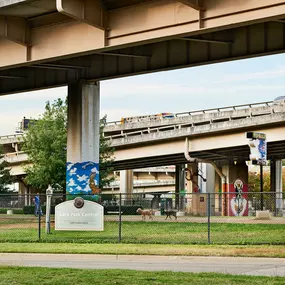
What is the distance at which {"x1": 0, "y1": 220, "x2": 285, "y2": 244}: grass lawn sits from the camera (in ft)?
94.4

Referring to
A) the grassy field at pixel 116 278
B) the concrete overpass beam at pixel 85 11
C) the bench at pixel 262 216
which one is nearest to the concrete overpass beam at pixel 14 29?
the concrete overpass beam at pixel 85 11

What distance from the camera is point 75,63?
3688cm

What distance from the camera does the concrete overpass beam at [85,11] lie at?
27302 millimetres

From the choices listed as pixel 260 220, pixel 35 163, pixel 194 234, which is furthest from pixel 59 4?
pixel 35 163

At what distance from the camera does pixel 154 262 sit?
72.1 feet

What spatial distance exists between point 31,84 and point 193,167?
44.0 metres

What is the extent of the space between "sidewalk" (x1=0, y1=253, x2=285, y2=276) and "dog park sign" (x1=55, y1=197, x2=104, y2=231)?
554cm

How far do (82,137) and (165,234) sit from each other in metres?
7.75

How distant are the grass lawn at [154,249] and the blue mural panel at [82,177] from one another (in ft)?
29.6

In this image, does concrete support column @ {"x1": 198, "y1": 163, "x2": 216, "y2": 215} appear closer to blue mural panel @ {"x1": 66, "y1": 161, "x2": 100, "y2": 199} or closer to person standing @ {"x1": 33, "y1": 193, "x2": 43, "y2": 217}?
person standing @ {"x1": 33, "y1": 193, "x2": 43, "y2": 217}

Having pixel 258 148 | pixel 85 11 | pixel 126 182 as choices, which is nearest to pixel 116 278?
pixel 85 11

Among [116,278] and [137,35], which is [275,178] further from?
[116,278]

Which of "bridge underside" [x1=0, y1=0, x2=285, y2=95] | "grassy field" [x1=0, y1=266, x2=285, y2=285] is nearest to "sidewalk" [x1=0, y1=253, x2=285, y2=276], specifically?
"grassy field" [x1=0, y1=266, x2=285, y2=285]

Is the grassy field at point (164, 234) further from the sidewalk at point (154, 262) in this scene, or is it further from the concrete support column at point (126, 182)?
the concrete support column at point (126, 182)
